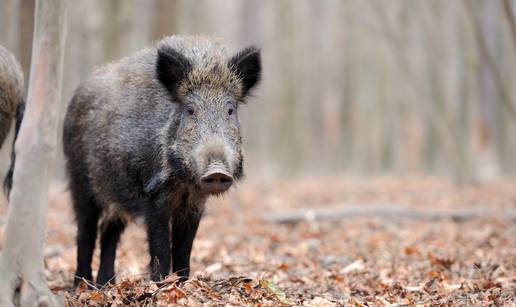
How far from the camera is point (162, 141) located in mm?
5855

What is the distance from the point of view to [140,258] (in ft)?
27.8

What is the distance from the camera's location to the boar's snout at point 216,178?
5.05 meters

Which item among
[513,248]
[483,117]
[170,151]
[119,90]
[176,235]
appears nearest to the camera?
[170,151]

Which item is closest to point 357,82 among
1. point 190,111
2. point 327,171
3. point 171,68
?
point 327,171

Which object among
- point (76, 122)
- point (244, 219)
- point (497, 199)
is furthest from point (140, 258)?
point (497, 199)

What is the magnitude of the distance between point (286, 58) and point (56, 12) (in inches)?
1025

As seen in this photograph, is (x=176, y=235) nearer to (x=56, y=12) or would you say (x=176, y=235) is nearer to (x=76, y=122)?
(x=76, y=122)

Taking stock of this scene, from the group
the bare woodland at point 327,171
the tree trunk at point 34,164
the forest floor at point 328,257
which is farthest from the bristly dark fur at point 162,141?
the tree trunk at point 34,164

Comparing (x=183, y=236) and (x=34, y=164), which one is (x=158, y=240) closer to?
(x=183, y=236)

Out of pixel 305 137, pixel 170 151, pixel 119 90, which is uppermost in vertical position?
pixel 305 137

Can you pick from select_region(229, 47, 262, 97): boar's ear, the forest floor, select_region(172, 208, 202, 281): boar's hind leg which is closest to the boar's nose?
the forest floor

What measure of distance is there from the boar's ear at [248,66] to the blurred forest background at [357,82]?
30.4 feet

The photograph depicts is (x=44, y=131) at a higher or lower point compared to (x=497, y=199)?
lower

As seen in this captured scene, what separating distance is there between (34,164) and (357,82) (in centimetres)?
2919
